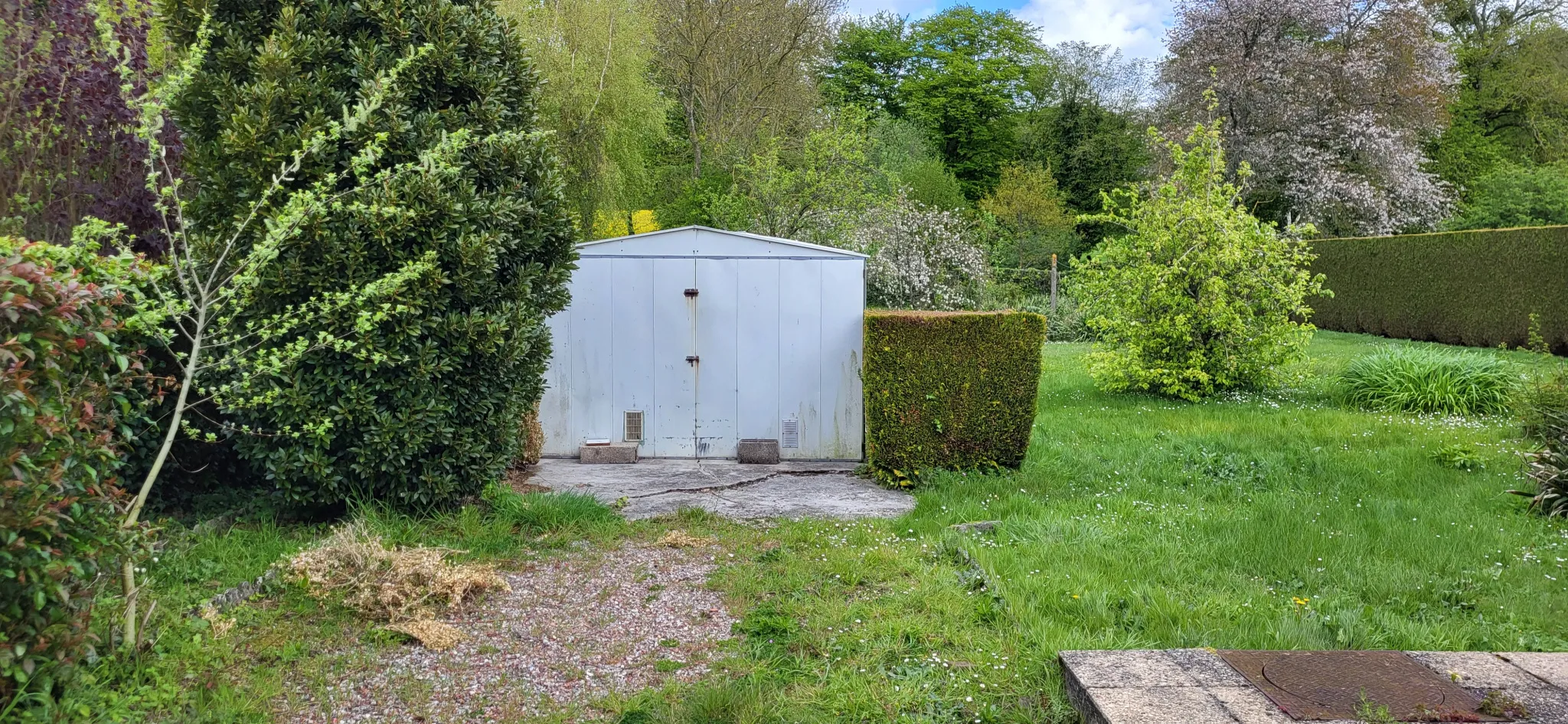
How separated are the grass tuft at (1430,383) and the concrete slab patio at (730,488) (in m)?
5.29

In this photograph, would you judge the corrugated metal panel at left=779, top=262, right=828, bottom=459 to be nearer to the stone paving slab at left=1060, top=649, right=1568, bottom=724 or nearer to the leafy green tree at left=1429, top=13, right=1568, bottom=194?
the stone paving slab at left=1060, top=649, right=1568, bottom=724

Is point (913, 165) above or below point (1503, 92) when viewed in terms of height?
below

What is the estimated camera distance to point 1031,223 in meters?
24.8

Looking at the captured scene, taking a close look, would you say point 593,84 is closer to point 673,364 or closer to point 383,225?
point 673,364

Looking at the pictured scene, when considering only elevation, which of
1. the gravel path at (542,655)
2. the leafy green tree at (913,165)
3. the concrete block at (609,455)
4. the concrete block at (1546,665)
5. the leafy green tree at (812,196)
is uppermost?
the leafy green tree at (913,165)

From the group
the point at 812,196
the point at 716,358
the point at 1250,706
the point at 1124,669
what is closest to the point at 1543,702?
the point at 1250,706

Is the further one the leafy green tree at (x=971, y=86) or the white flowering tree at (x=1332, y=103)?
the leafy green tree at (x=971, y=86)

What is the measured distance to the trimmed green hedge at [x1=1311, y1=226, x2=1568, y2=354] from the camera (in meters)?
12.4

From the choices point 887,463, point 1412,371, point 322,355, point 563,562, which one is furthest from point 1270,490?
point 322,355

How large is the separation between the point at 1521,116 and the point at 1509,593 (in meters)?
30.7

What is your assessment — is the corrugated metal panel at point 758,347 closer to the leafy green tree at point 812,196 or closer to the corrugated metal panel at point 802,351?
the corrugated metal panel at point 802,351

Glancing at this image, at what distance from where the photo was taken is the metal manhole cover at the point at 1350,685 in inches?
104

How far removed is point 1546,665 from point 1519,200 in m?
23.4

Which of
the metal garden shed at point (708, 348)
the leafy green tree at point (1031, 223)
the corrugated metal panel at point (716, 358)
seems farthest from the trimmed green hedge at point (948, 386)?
the leafy green tree at point (1031, 223)
